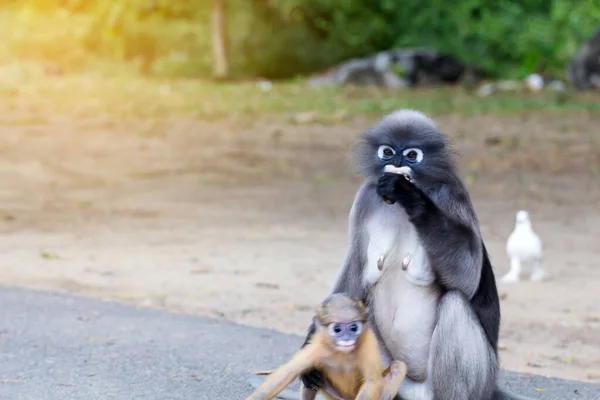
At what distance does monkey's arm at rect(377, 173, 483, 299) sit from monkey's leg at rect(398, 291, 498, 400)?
88mm

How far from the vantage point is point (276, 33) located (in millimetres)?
31672

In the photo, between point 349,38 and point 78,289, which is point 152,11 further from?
point 78,289

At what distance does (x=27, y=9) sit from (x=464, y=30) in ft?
43.0

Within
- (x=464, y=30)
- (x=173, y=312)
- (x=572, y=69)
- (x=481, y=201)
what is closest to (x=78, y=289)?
(x=173, y=312)

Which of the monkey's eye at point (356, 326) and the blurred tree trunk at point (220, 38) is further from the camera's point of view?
the blurred tree trunk at point (220, 38)

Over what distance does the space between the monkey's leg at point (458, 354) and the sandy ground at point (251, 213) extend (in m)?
2.28

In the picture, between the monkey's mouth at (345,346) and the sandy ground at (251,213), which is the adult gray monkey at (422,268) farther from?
the sandy ground at (251,213)

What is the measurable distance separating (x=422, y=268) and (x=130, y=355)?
6.74ft

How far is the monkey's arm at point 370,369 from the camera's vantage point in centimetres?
430

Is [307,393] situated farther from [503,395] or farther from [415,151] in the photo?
[415,151]

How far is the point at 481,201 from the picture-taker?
43.0 feet

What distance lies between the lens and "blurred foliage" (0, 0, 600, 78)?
31078 mm

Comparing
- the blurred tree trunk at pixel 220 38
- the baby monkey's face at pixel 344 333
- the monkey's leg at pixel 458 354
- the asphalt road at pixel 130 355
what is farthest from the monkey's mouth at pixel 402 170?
the blurred tree trunk at pixel 220 38

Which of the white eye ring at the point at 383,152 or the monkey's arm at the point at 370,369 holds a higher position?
the white eye ring at the point at 383,152
